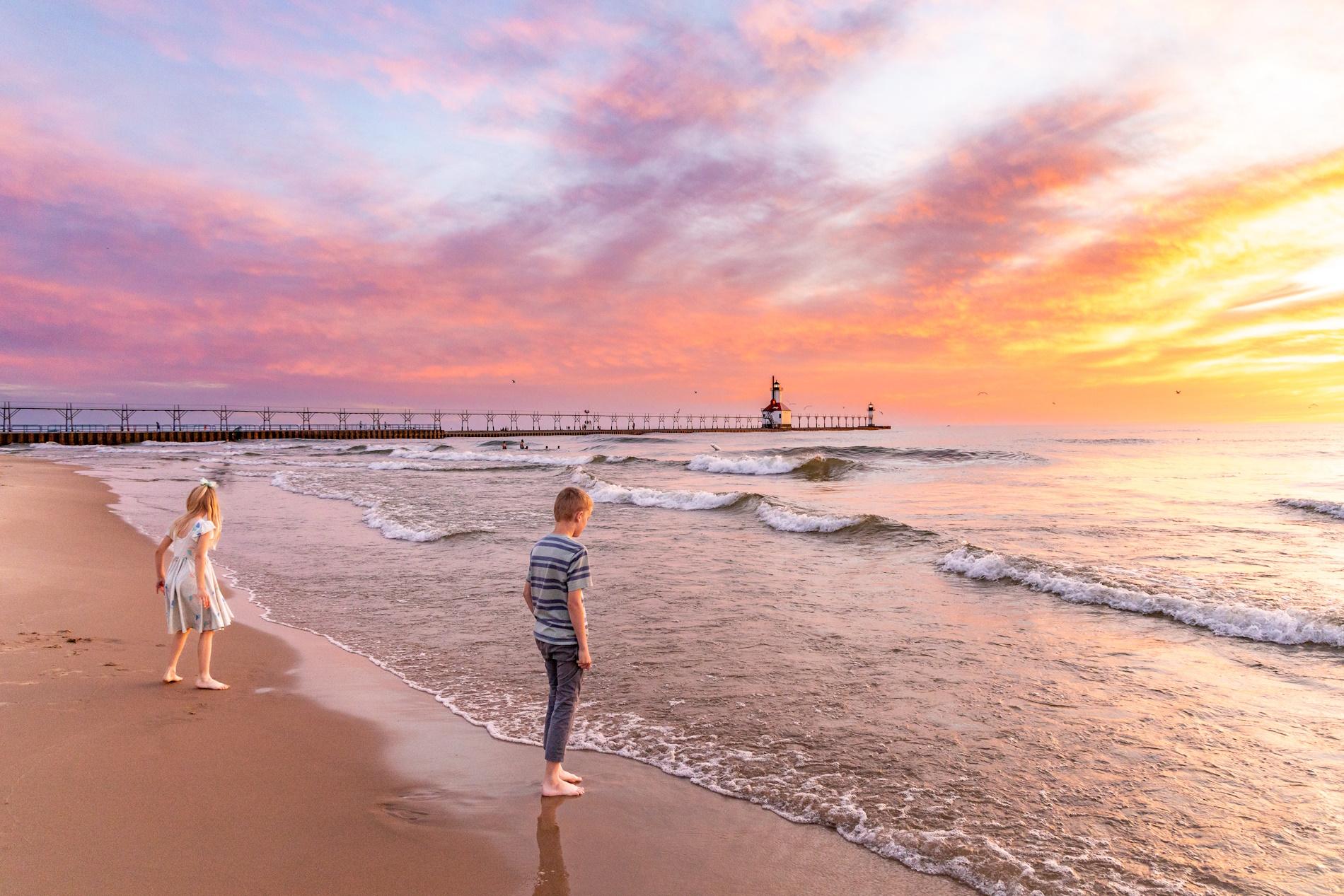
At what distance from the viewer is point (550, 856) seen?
3781mm

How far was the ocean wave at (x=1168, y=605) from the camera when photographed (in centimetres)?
800

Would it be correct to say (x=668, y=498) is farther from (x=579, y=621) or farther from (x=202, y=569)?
(x=579, y=621)

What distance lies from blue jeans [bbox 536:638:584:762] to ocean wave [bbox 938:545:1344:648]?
7.66 meters

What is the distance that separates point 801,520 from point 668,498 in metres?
6.75

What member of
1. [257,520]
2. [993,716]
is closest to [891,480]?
[257,520]

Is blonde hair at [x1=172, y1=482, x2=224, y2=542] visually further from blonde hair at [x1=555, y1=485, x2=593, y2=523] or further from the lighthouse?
the lighthouse

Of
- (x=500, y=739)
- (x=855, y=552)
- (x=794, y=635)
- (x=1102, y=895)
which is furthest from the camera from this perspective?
(x=855, y=552)

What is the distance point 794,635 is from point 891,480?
24020 millimetres

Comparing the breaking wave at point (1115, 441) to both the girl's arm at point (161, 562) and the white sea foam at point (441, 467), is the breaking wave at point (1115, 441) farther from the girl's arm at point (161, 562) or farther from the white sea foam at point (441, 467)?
the girl's arm at point (161, 562)

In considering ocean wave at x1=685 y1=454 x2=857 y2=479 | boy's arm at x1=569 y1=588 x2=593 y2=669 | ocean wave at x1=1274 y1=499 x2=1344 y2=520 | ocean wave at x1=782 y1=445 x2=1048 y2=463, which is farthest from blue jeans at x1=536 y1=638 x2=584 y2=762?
ocean wave at x1=782 y1=445 x2=1048 y2=463

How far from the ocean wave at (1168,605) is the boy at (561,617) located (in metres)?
7.68

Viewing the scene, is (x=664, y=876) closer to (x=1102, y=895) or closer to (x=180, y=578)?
(x=1102, y=895)

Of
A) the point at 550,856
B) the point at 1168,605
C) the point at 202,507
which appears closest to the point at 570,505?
the point at 550,856

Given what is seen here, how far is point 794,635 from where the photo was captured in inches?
316
